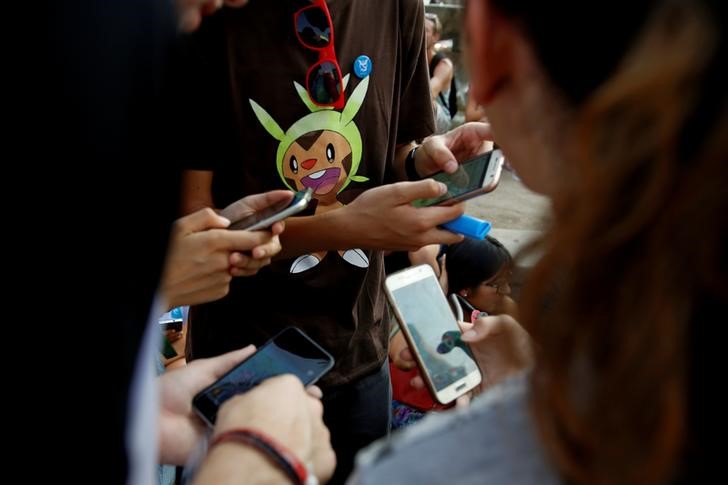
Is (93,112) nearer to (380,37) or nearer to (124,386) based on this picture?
(124,386)

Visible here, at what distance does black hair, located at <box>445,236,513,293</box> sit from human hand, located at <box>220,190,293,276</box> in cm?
175

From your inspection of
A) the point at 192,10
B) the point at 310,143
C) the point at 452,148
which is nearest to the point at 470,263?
the point at 452,148

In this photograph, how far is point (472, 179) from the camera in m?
1.45

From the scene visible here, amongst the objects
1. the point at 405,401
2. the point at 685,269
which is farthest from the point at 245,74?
the point at 405,401

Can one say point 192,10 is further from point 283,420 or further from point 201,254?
point 283,420

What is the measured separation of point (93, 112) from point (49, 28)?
0.21ft

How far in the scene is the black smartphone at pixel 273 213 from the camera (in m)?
1.28

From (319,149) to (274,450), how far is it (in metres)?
0.90

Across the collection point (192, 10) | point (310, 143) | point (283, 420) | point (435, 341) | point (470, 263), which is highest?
point (192, 10)

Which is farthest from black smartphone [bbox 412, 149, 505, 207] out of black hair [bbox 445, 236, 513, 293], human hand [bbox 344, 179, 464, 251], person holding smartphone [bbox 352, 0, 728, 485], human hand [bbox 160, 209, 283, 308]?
black hair [bbox 445, 236, 513, 293]

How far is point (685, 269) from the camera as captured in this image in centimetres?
Result: 48

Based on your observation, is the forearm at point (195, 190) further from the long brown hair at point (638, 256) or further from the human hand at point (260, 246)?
the long brown hair at point (638, 256)

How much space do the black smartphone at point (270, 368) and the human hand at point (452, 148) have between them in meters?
0.64

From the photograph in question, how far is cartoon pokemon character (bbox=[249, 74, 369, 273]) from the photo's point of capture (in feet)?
4.75
